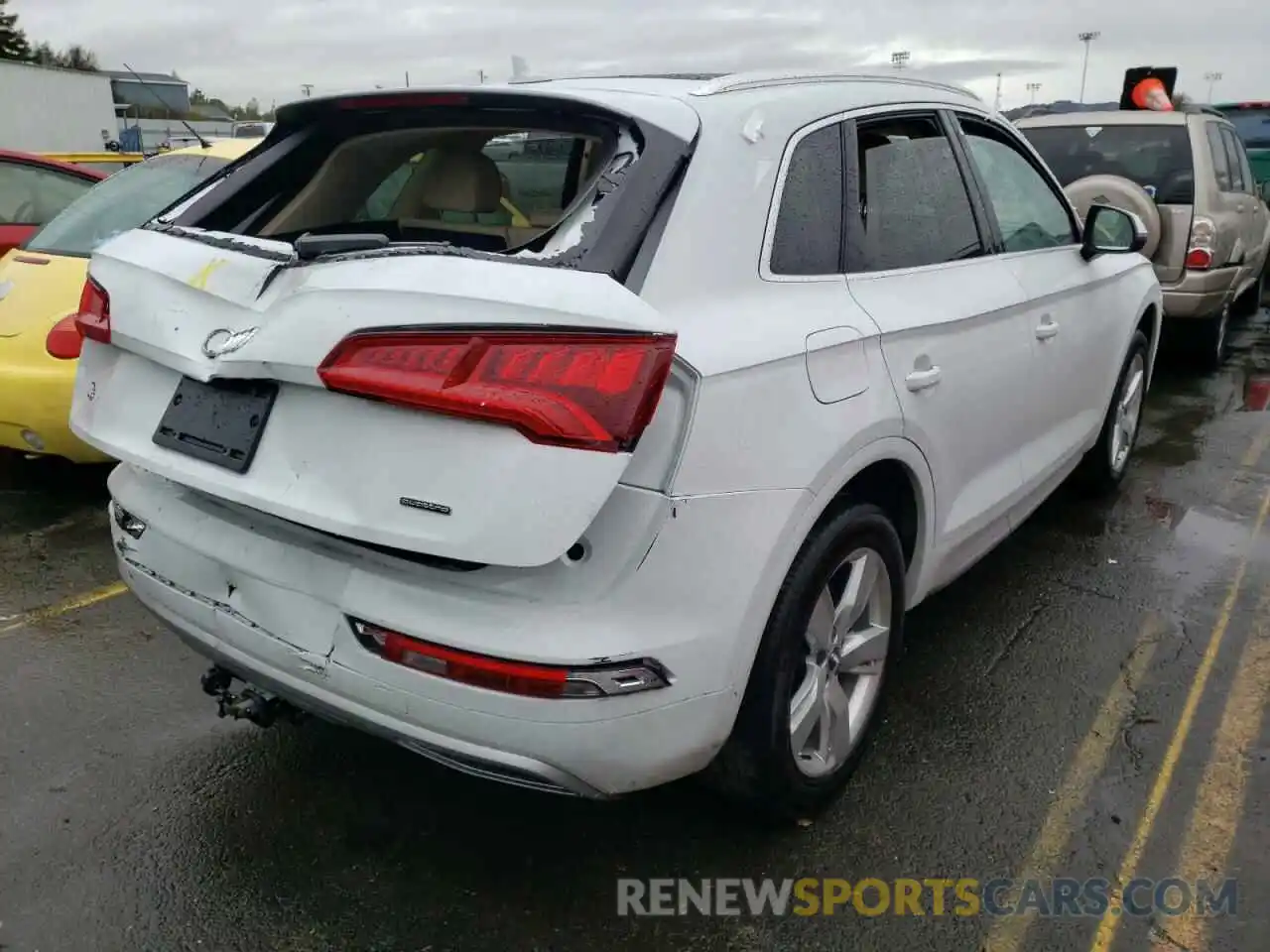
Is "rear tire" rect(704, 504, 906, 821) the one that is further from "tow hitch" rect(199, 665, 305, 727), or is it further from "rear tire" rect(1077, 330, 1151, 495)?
"rear tire" rect(1077, 330, 1151, 495)

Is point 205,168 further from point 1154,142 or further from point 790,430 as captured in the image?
point 1154,142

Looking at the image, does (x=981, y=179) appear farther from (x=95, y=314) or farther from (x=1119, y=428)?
(x=95, y=314)

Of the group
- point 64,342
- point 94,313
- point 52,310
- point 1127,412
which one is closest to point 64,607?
point 64,342

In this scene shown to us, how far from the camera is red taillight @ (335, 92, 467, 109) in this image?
2.49 metres

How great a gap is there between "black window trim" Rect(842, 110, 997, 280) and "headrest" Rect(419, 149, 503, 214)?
1.01 meters

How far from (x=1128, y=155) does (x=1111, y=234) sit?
3821 mm

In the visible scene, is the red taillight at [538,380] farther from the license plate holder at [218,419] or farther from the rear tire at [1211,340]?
the rear tire at [1211,340]

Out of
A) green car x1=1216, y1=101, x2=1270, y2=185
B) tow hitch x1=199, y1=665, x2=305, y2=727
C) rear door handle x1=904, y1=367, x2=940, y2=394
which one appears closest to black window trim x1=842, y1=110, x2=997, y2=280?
rear door handle x1=904, y1=367, x2=940, y2=394

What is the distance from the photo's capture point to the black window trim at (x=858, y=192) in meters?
2.61

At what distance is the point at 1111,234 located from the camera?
13.9 feet

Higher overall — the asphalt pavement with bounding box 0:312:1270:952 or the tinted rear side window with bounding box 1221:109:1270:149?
the tinted rear side window with bounding box 1221:109:1270:149

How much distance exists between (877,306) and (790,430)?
0.56 metres

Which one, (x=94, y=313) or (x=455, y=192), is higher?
(x=455, y=192)

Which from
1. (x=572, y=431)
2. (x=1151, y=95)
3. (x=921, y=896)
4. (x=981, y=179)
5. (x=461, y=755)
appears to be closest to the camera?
(x=572, y=431)
